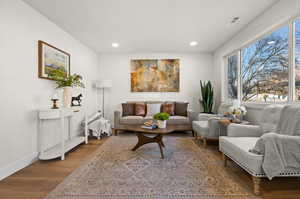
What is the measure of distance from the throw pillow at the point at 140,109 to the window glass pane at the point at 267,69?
2535 millimetres

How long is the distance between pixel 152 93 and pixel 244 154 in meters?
3.50

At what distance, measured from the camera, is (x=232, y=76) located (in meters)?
3.95

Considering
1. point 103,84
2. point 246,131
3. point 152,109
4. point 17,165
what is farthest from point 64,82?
point 246,131

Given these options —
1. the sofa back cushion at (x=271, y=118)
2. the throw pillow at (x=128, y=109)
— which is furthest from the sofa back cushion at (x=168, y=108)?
A: the sofa back cushion at (x=271, y=118)

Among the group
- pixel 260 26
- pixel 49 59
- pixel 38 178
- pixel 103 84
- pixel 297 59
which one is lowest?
pixel 38 178

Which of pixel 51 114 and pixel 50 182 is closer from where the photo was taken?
pixel 50 182

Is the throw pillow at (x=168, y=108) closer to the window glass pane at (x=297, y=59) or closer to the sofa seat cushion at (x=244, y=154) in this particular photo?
the sofa seat cushion at (x=244, y=154)

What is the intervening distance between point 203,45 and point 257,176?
11.6ft

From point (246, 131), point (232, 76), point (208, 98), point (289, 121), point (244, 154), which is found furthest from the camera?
point (208, 98)

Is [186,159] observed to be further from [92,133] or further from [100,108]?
[100,108]

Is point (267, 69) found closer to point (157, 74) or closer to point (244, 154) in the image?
Answer: point (244, 154)

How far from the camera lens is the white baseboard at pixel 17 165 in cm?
191

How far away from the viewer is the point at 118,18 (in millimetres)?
2725

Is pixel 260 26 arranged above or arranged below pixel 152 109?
above
